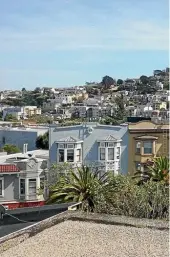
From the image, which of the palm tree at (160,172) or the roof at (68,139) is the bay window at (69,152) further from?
the palm tree at (160,172)

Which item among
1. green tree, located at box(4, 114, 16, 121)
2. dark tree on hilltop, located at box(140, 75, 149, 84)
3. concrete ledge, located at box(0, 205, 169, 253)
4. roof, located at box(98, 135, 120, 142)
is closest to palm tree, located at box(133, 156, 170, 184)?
concrete ledge, located at box(0, 205, 169, 253)

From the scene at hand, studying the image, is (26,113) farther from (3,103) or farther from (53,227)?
(53,227)

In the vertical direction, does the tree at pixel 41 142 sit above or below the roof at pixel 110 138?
above

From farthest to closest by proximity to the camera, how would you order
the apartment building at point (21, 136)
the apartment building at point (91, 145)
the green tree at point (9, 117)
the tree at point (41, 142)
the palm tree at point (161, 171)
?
Answer: the green tree at point (9, 117) → the apartment building at point (21, 136) → the tree at point (41, 142) → the apartment building at point (91, 145) → the palm tree at point (161, 171)

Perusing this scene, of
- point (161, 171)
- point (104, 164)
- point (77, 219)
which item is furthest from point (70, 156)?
point (77, 219)

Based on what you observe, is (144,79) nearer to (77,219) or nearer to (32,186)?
(32,186)

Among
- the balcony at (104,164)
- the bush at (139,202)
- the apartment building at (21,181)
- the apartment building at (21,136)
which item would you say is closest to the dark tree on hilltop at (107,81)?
the apartment building at (21,136)
